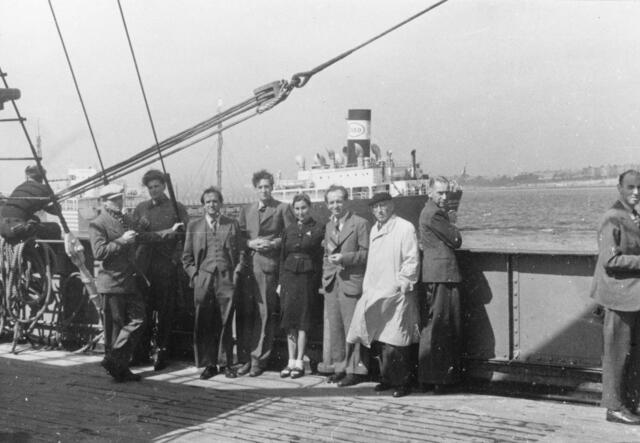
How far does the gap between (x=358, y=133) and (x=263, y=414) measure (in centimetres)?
4755

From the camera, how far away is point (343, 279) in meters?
6.63

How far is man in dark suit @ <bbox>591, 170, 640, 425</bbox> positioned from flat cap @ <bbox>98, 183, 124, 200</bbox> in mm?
3976

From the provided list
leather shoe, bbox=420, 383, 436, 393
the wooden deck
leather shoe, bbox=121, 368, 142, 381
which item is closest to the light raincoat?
leather shoe, bbox=420, 383, 436, 393

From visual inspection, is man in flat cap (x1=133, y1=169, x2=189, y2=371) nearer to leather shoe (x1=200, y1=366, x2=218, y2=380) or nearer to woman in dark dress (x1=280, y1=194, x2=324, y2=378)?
leather shoe (x1=200, y1=366, x2=218, y2=380)

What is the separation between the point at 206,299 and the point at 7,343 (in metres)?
2.97

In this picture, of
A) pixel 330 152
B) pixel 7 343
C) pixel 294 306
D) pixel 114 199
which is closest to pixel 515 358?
pixel 294 306

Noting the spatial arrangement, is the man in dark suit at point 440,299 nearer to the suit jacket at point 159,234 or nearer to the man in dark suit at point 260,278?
the man in dark suit at point 260,278

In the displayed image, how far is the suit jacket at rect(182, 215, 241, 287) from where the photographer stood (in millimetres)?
7008

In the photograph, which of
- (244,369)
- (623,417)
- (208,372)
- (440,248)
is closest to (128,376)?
(208,372)

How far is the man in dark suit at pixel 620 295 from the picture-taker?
5164 millimetres

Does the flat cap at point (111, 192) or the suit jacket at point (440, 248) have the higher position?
the flat cap at point (111, 192)

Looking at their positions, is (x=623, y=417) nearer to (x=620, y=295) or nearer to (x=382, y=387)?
(x=620, y=295)

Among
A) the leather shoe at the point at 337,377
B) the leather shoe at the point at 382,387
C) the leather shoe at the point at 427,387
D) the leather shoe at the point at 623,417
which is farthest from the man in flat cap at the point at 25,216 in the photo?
the leather shoe at the point at 623,417

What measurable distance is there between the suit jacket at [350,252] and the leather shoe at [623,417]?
2213mm
